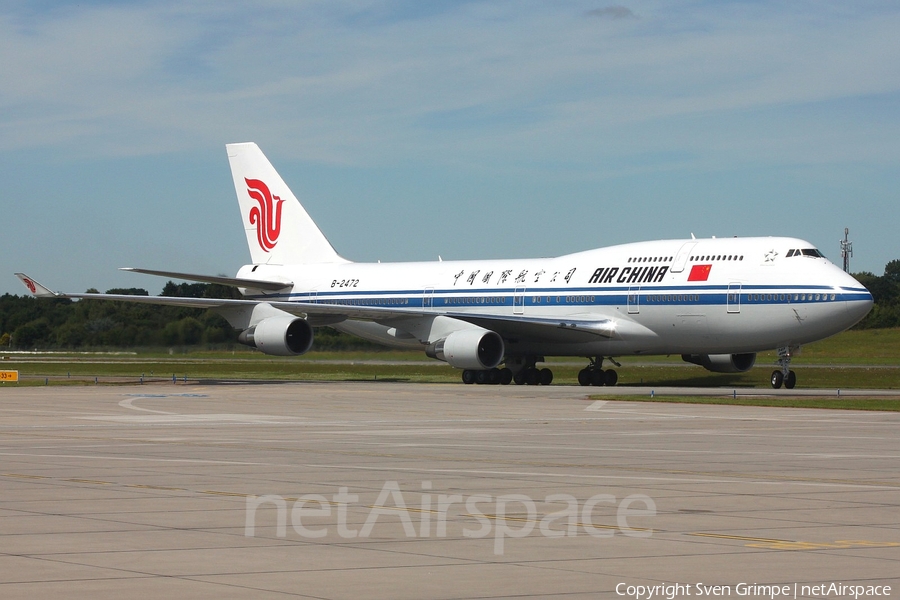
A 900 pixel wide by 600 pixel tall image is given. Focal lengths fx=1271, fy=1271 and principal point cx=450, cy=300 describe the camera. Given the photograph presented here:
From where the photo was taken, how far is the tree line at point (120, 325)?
54.9 metres

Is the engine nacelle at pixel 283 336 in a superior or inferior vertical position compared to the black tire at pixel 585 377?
superior

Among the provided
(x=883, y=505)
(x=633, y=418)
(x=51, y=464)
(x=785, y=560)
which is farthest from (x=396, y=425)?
(x=785, y=560)

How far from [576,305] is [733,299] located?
5.75m

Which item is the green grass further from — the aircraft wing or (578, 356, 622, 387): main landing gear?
the aircraft wing

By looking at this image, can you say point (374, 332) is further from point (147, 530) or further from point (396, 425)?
point (147, 530)

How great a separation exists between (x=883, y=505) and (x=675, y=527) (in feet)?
8.88

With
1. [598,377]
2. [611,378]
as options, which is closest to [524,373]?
[598,377]

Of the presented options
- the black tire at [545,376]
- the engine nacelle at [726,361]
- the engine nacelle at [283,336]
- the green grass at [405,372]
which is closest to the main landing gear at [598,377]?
the green grass at [405,372]

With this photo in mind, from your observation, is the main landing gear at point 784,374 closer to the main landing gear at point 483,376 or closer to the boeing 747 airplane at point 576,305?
the boeing 747 airplane at point 576,305

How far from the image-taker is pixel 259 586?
7.94m

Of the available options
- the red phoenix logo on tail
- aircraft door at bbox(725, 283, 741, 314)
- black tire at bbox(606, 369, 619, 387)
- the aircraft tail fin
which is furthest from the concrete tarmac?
the red phoenix logo on tail

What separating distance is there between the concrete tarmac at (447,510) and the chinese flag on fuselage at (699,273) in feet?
52.7

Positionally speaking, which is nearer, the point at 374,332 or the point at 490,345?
the point at 490,345

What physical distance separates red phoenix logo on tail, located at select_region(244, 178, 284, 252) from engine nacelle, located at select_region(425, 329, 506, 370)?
47.4ft
